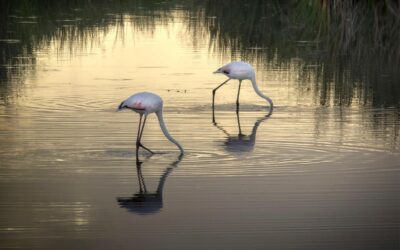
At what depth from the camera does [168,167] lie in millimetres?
9492

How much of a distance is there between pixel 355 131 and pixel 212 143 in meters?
1.67

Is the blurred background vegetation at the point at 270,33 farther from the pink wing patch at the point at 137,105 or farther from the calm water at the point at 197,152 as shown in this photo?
the pink wing patch at the point at 137,105

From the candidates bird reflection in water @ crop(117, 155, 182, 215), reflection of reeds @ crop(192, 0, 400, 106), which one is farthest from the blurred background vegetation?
bird reflection in water @ crop(117, 155, 182, 215)

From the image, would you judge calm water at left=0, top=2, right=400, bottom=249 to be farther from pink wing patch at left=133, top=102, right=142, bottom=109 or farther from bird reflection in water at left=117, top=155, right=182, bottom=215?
pink wing patch at left=133, top=102, right=142, bottom=109

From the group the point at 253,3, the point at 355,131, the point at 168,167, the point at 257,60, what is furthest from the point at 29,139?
the point at 253,3

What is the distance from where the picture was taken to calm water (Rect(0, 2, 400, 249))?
753 centimetres

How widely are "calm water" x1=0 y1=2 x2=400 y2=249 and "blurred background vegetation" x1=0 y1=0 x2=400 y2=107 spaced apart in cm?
9

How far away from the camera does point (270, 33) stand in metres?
20.5

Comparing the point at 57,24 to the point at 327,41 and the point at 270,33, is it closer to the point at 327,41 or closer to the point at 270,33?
the point at 270,33

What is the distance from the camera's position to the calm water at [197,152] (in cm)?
753

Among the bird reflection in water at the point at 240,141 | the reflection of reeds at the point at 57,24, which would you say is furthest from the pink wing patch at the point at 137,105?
the reflection of reeds at the point at 57,24

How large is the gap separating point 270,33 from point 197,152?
35.1 ft

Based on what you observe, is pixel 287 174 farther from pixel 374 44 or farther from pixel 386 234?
pixel 374 44

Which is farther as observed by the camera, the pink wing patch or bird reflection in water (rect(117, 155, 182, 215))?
the pink wing patch
